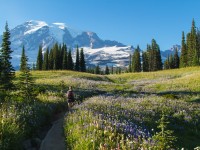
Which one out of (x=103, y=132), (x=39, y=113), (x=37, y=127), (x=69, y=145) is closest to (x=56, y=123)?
(x=39, y=113)

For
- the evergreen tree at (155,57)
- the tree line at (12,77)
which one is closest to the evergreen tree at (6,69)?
the tree line at (12,77)

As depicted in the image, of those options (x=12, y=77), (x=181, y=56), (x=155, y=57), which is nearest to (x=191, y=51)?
(x=181, y=56)

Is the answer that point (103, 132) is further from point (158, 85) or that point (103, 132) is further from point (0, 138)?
point (158, 85)

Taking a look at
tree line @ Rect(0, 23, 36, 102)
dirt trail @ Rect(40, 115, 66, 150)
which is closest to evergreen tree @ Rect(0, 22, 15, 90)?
tree line @ Rect(0, 23, 36, 102)

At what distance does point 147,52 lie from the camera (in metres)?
162

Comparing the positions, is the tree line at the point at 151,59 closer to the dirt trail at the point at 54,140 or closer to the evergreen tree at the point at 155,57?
the evergreen tree at the point at 155,57

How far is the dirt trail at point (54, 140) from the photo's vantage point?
13.9 metres

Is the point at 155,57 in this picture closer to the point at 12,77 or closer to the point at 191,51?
the point at 191,51

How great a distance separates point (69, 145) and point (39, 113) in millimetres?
5577

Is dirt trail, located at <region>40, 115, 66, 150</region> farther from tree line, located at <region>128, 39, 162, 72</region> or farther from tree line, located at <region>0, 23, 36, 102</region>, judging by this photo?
tree line, located at <region>128, 39, 162, 72</region>

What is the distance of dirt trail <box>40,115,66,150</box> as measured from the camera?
1386cm

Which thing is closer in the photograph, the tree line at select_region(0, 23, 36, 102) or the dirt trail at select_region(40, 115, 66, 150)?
the dirt trail at select_region(40, 115, 66, 150)

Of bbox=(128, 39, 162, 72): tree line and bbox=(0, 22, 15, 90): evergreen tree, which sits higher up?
bbox=(128, 39, 162, 72): tree line

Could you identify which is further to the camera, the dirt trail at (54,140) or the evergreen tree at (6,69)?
the evergreen tree at (6,69)
